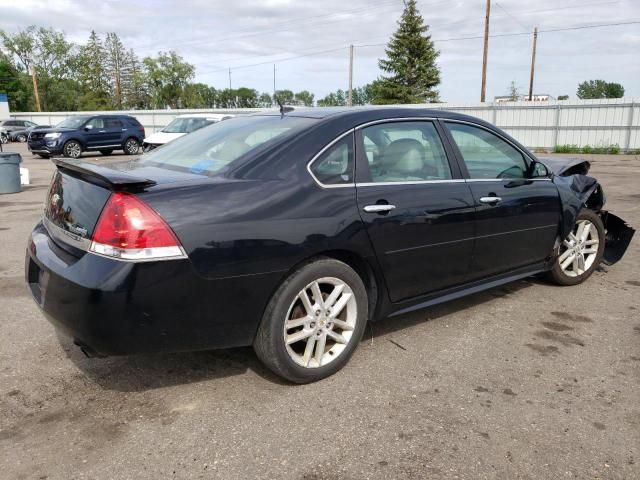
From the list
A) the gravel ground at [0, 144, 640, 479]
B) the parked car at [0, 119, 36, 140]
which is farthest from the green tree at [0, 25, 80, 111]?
the gravel ground at [0, 144, 640, 479]

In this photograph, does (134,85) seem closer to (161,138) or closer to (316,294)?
(161,138)

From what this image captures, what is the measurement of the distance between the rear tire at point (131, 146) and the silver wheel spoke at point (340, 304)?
20503mm

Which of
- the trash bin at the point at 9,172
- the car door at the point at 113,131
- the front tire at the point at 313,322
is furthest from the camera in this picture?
the car door at the point at 113,131

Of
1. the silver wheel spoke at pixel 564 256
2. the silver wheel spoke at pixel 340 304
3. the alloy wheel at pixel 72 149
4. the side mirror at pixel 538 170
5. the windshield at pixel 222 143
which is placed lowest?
the silver wheel spoke at pixel 564 256

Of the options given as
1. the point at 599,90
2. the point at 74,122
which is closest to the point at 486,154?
the point at 74,122

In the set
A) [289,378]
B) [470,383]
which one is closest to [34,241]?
[289,378]

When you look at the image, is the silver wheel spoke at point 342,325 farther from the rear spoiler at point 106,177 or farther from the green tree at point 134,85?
the green tree at point 134,85

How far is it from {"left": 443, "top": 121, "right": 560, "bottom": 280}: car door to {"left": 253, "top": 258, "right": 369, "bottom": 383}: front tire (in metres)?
1.14

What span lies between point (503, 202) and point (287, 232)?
1.91 m

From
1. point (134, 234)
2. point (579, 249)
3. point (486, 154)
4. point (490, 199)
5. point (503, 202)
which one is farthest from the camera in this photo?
point (579, 249)

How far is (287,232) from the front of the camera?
2865 mm

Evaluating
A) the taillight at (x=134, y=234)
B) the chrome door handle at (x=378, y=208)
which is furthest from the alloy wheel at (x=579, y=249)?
the taillight at (x=134, y=234)

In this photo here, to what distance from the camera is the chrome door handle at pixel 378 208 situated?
3215mm

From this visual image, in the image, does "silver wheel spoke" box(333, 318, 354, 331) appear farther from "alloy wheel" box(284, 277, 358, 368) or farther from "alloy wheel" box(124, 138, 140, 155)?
"alloy wheel" box(124, 138, 140, 155)
